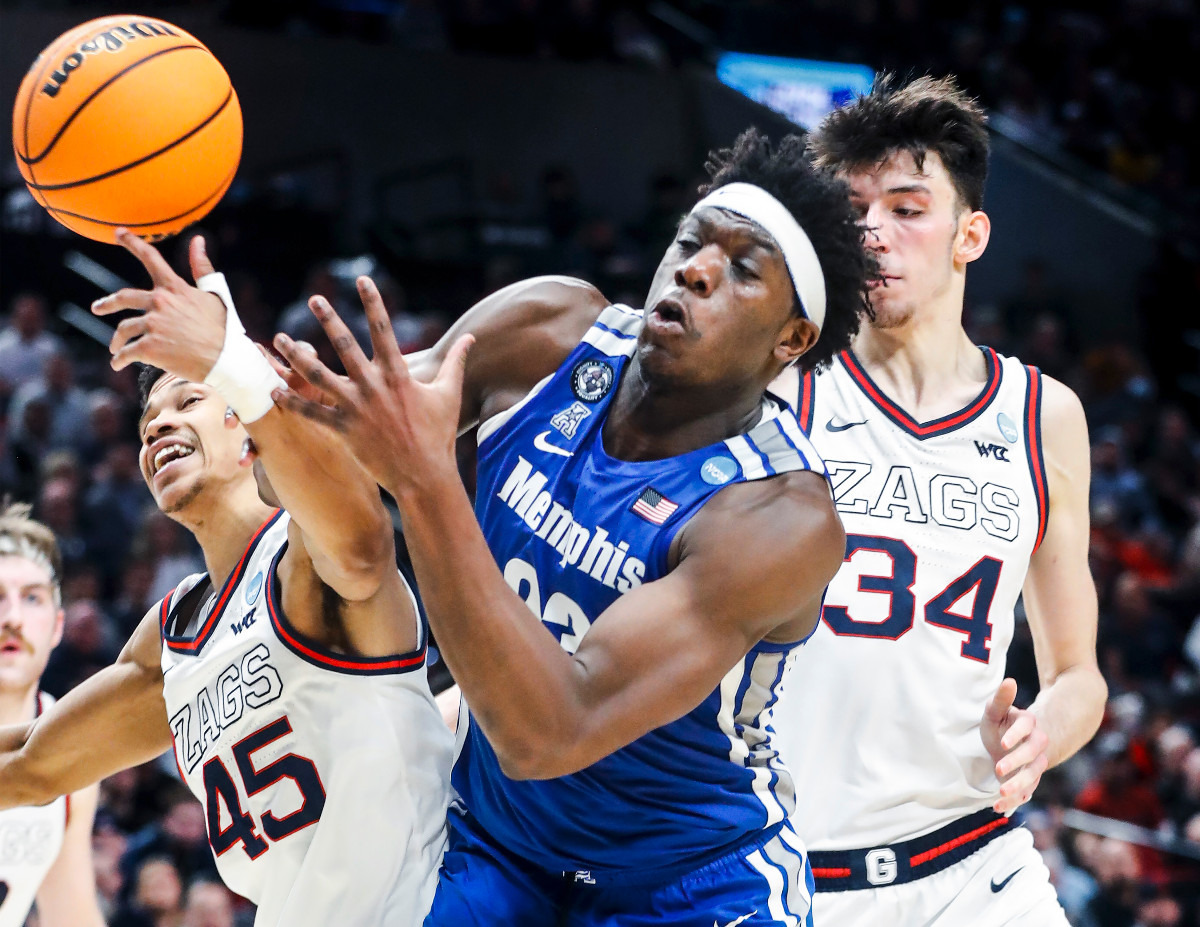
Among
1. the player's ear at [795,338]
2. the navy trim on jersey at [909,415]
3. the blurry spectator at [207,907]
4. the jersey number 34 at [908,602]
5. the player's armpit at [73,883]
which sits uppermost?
the player's ear at [795,338]

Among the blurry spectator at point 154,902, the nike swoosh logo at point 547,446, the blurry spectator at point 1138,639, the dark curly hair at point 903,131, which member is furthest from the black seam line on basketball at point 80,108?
the blurry spectator at point 1138,639

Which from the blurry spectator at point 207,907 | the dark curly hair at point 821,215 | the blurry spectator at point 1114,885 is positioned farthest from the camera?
the blurry spectator at point 1114,885

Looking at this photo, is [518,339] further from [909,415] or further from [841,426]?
[909,415]

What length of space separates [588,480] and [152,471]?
4.08ft

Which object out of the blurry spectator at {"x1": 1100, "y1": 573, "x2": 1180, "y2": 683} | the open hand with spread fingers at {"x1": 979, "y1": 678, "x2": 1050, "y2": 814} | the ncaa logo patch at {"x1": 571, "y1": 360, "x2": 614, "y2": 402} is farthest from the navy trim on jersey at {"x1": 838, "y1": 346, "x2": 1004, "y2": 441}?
the blurry spectator at {"x1": 1100, "y1": 573, "x2": 1180, "y2": 683}

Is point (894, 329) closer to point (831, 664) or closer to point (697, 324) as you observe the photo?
point (831, 664)

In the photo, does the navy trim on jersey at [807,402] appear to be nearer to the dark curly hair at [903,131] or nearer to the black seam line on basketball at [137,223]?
the dark curly hair at [903,131]

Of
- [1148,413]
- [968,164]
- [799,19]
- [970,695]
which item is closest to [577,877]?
[970,695]

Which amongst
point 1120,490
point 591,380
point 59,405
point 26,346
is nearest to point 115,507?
point 59,405

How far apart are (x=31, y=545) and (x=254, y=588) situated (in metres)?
1.97

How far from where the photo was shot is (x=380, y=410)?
6.81 feet

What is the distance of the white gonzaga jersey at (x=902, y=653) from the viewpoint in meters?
3.40

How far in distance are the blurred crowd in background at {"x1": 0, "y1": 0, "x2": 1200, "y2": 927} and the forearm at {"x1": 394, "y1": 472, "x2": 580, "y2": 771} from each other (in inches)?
175

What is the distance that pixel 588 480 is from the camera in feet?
8.80
